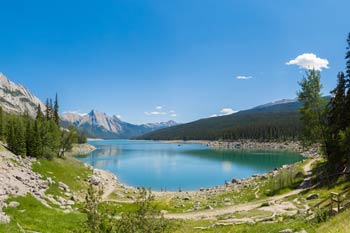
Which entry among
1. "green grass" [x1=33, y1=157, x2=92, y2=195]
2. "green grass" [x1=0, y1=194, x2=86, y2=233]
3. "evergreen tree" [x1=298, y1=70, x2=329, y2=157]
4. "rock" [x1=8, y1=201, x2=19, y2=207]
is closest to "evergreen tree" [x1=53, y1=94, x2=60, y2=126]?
"green grass" [x1=33, y1=157, x2=92, y2=195]

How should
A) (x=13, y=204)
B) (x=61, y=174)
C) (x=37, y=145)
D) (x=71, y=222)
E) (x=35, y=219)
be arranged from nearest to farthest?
1. (x=35, y=219)
2. (x=71, y=222)
3. (x=13, y=204)
4. (x=61, y=174)
5. (x=37, y=145)

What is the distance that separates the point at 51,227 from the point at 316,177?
35714 millimetres

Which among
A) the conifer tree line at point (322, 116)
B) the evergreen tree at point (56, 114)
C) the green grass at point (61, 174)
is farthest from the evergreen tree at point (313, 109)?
the evergreen tree at point (56, 114)

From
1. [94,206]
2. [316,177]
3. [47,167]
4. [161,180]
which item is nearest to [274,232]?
[94,206]

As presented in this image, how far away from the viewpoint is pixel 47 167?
167ft

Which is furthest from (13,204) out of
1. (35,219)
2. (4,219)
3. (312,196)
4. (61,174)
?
(312,196)

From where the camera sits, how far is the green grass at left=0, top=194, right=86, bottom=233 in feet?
63.0

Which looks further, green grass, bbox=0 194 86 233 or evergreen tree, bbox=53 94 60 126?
evergreen tree, bbox=53 94 60 126

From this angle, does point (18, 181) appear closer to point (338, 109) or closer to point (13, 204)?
point (13, 204)

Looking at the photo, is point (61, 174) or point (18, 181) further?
point (61, 174)

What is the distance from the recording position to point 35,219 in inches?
848

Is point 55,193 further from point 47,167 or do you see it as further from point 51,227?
point 51,227

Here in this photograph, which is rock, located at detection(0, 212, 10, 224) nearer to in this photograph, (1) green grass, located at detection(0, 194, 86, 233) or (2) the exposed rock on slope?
(2) the exposed rock on slope

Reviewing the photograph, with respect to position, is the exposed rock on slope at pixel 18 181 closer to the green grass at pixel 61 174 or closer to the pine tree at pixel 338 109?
the green grass at pixel 61 174
